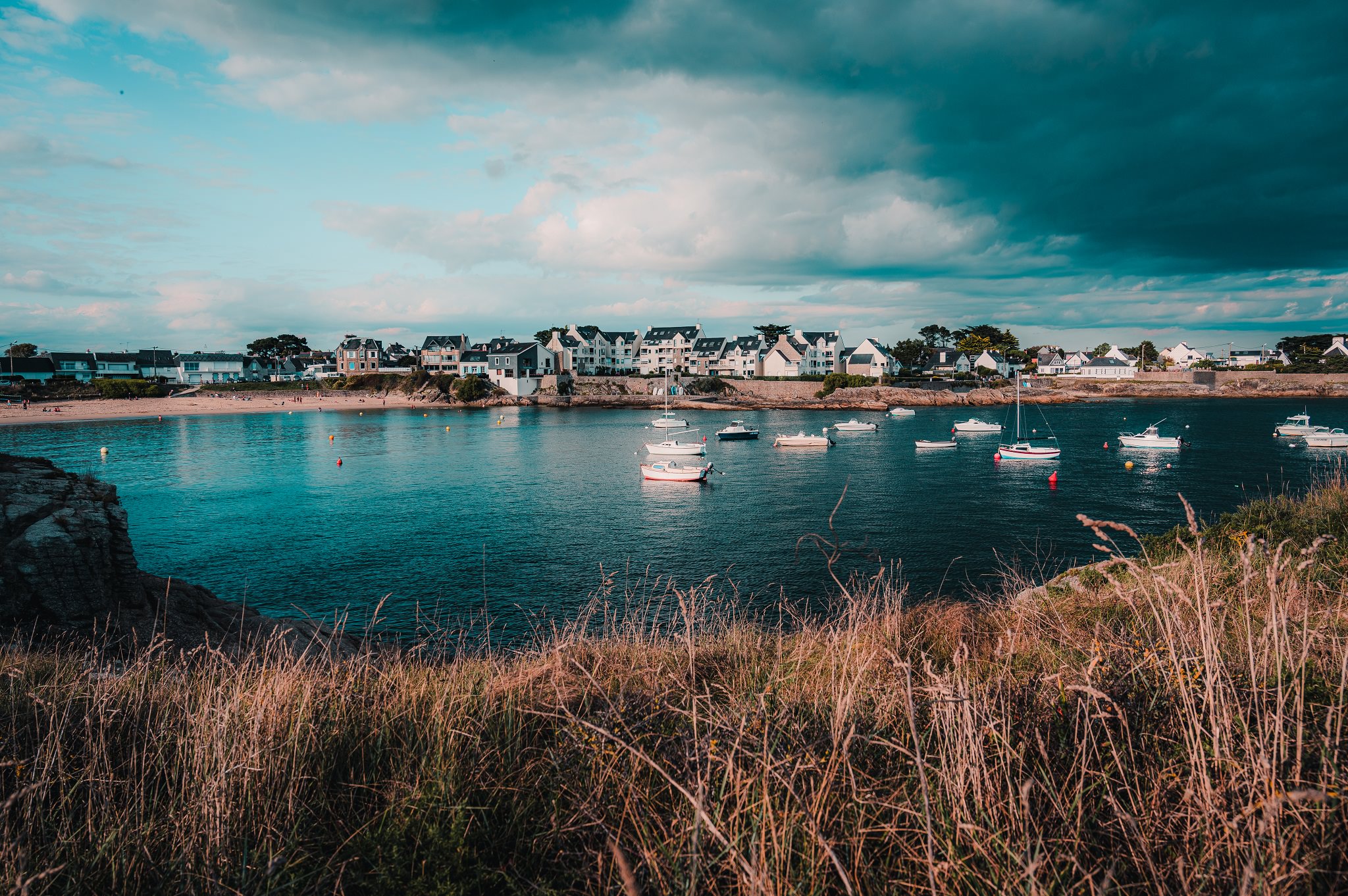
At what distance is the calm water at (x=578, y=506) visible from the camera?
24.5 m

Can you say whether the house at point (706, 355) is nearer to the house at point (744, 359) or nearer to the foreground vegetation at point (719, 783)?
the house at point (744, 359)

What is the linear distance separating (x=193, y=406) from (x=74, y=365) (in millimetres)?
48395

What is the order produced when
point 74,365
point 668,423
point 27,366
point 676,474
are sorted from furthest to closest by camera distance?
point 74,365 → point 27,366 → point 668,423 → point 676,474

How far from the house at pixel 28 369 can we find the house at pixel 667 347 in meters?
123

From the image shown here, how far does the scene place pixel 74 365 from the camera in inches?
5571

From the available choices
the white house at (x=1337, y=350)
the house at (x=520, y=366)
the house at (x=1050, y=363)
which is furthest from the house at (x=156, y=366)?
the white house at (x=1337, y=350)

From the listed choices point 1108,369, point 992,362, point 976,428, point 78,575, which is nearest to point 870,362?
point 992,362

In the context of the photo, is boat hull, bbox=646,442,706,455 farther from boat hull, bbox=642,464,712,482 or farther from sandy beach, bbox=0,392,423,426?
sandy beach, bbox=0,392,423,426

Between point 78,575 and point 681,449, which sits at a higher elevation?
point 78,575

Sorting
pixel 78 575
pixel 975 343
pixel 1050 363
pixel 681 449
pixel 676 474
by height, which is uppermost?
pixel 975 343

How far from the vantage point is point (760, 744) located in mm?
3719

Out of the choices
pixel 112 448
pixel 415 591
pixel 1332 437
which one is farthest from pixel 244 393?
pixel 1332 437

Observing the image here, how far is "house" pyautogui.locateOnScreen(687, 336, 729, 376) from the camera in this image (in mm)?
150125

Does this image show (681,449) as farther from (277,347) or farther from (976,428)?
(277,347)
